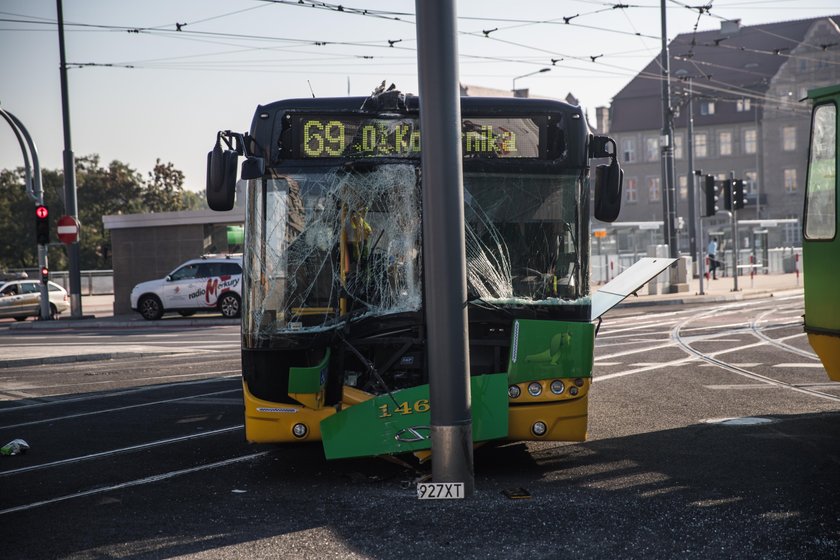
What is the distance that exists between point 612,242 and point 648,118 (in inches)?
1552

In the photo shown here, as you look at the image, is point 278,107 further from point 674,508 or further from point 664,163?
point 664,163

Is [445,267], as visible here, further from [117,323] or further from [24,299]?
[24,299]

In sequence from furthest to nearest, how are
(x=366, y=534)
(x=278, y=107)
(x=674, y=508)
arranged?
1. (x=278, y=107)
2. (x=674, y=508)
3. (x=366, y=534)

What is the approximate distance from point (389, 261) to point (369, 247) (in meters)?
0.18

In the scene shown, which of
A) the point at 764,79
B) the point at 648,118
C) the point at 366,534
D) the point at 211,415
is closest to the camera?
the point at 366,534

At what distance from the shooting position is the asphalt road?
5.54 metres

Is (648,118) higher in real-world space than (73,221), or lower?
higher

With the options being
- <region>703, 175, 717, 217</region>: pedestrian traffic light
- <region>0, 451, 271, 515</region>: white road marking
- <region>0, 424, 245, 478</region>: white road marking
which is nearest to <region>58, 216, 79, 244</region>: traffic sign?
<region>703, 175, 717, 217</region>: pedestrian traffic light

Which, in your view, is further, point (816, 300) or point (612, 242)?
point (612, 242)

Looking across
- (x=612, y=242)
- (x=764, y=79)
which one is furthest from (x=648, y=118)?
(x=612, y=242)

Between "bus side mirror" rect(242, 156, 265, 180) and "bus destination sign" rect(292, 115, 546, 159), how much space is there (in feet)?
0.98

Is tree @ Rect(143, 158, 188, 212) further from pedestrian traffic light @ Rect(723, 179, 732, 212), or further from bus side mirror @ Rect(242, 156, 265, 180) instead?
bus side mirror @ Rect(242, 156, 265, 180)

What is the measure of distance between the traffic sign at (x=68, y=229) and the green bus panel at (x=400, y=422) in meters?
22.5

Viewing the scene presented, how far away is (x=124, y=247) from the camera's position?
110 ft
